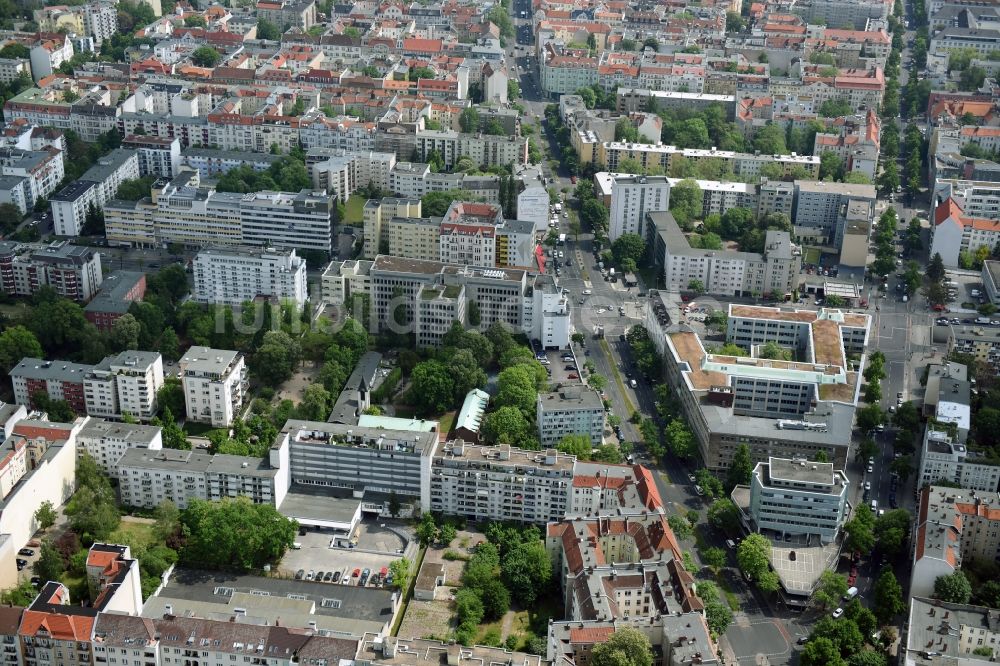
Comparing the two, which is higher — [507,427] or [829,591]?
[507,427]

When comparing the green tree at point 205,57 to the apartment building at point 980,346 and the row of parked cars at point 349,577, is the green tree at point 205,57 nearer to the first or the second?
the row of parked cars at point 349,577

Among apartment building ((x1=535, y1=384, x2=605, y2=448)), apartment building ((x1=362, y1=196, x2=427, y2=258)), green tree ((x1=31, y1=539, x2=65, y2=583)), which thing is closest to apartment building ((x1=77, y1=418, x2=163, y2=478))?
green tree ((x1=31, y1=539, x2=65, y2=583))

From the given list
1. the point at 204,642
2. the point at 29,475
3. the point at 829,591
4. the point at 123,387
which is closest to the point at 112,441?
the point at 29,475

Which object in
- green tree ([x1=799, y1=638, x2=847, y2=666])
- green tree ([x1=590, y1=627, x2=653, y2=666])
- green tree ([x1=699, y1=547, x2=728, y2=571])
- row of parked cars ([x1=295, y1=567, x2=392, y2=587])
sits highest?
green tree ([x1=590, y1=627, x2=653, y2=666])

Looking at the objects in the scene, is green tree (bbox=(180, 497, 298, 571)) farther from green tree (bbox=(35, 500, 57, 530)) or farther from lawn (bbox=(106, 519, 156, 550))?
green tree (bbox=(35, 500, 57, 530))

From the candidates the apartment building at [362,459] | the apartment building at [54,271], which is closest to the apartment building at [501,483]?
the apartment building at [362,459]

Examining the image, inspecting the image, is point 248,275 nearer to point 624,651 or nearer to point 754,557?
point 754,557

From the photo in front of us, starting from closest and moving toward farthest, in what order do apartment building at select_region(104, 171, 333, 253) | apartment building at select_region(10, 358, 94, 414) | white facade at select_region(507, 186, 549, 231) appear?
apartment building at select_region(10, 358, 94, 414) < apartment building at select_region(104, 171, 333, 253) < white facade at select_region(507, 186, 549, 231)

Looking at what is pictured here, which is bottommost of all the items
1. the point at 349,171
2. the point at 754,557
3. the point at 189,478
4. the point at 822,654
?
the point at 822,654
